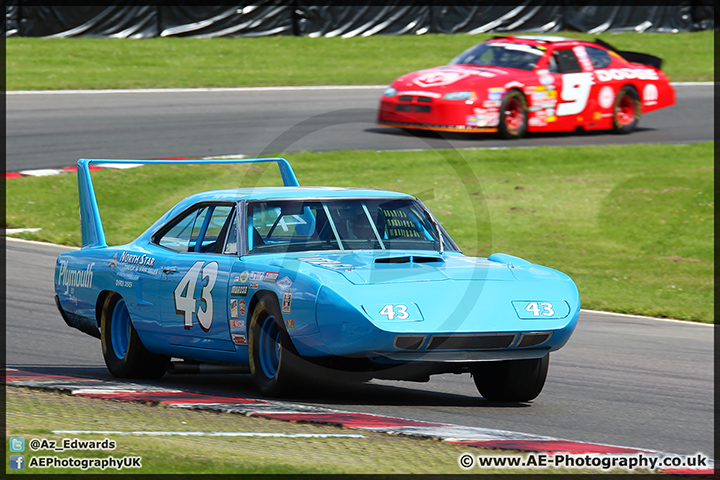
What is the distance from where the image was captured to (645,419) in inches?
242

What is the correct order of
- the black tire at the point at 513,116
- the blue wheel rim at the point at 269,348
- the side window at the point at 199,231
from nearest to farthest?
the blue wheel rim at the point at 269,348 < the side window at the point at 199,231 < the black tire at the point at 513,116

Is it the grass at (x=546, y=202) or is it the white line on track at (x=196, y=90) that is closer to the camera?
the grass at (x=546, y=202)

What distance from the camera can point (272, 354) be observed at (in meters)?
6.25

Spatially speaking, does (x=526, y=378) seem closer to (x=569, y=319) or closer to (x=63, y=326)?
(x=569, y=319)

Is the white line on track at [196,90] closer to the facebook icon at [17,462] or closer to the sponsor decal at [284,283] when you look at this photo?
the sponsor decal at [284,283]

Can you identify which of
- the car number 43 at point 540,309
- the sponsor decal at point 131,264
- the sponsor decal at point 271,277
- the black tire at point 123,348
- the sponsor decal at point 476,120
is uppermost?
the sponsor decal at point 271,277

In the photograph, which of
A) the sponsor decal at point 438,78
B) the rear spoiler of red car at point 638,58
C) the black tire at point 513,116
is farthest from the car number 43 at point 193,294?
the rear spoiler of red car at point 638,58

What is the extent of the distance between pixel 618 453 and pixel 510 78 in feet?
45.6

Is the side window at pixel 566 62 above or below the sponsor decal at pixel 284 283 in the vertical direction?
above

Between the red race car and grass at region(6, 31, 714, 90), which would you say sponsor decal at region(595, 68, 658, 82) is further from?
grass at region(6, 31, 714, 90)

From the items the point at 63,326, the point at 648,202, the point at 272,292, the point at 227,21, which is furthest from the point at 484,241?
the point at 227,21

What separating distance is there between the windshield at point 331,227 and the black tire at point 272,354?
0.57 meters

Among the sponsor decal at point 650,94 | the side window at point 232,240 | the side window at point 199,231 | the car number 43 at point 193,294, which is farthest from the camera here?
the sponsor decal at point 650,94

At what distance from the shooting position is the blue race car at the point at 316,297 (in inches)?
227
